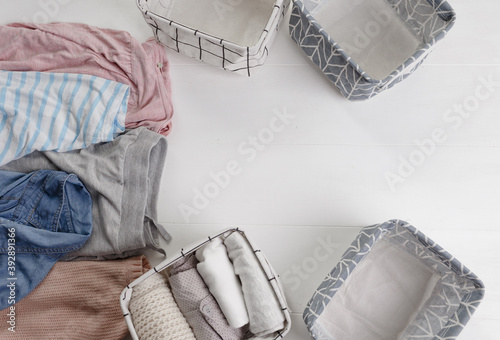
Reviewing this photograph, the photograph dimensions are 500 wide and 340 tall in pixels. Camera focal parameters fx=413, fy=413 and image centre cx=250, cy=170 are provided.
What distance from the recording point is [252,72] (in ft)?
3.33

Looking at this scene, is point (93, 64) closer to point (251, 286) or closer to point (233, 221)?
point (233, 221)

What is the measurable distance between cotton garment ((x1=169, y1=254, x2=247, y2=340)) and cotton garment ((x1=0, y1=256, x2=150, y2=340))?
121mm

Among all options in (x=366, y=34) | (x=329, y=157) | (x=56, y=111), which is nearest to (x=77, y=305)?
(x=56, y=111)

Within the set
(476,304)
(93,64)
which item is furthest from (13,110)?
(476,304)

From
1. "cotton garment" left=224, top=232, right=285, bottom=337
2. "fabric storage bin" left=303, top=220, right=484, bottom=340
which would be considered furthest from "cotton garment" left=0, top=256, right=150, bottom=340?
"fabric storage bin" left=303, top=220, right=484, bottom=340

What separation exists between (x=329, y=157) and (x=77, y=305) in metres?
0.67

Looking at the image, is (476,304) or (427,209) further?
(427,209)

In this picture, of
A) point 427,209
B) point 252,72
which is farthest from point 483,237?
point 252,72

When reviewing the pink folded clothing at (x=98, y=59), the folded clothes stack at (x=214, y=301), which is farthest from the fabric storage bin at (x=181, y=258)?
the pink folded clothing at (x=98, y=59)

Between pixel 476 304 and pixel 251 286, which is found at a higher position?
pixel 476 304

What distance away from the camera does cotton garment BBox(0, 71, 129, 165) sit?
91cm

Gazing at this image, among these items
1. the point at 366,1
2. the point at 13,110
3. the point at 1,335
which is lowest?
the point at 1,335

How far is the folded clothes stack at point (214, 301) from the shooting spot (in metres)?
0.81

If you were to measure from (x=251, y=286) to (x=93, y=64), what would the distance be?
24.8 inches
